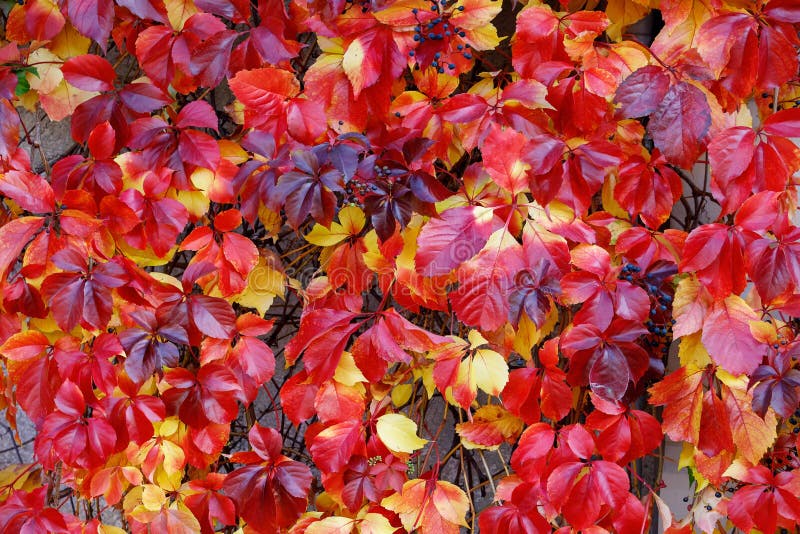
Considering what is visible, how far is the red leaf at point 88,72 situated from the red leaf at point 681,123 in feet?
2.98

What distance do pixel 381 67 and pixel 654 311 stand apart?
1.96 ft

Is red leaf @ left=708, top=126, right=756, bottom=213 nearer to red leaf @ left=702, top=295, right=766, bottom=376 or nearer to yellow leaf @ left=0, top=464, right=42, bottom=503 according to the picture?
red leaf @ left=702, top=295, right=766, bottom=376

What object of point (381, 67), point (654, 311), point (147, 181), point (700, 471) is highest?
point (381, 67)

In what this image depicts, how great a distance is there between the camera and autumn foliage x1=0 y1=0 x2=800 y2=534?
1.05 metres

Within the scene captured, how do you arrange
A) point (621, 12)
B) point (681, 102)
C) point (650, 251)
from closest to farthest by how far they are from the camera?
point (681, 102) → point (650, 251) → point (621, 12)

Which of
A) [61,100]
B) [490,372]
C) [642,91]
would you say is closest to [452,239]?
[490,372]

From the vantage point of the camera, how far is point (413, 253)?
3.81 feet

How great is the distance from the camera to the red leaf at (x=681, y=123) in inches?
40.3

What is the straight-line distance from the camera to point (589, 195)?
108 centimetres

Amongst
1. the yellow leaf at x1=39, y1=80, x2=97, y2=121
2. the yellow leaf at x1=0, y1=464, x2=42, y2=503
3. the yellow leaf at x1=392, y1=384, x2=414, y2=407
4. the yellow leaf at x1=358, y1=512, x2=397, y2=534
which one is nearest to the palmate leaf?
the yellow leaf at x1=358, y1=512, x2=397, y2=534

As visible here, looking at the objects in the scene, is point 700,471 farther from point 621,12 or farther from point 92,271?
point 92,271

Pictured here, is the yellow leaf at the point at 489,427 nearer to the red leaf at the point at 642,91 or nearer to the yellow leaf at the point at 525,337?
the yellow leaf at the point at 525,337

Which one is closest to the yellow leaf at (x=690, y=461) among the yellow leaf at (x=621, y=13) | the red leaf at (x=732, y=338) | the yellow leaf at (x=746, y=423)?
the yellow leaf at (x=746, y=423)

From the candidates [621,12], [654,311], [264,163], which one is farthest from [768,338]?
[264,163]
